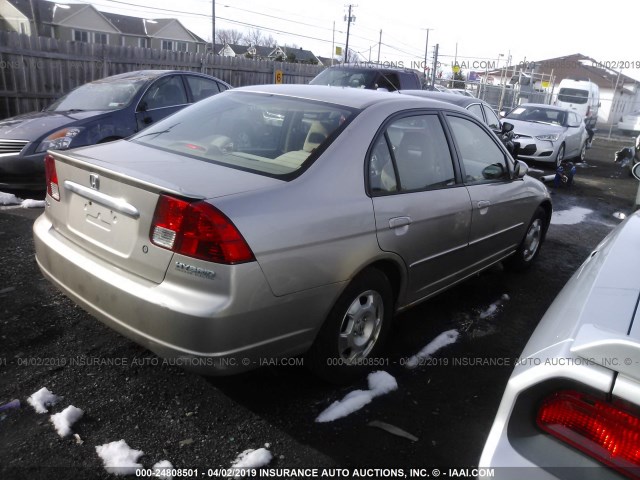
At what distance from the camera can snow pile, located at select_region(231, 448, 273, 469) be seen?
2.36 meters

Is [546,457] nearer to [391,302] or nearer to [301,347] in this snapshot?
[301,347]

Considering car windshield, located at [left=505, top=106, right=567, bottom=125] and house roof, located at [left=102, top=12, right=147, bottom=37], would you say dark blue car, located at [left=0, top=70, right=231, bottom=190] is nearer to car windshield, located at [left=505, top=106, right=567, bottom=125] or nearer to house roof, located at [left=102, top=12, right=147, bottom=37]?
car windshield, located at [left=505, top=106, right=567, bottom=125]

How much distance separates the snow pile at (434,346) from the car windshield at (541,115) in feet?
38.4

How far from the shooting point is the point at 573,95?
2564cm

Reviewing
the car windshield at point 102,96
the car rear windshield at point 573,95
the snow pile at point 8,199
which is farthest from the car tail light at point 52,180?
the car rear windshield at point 573,95

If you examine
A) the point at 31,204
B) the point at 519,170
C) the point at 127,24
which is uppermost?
the point at 127,24

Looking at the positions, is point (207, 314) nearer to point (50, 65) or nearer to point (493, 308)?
point (493, 308)

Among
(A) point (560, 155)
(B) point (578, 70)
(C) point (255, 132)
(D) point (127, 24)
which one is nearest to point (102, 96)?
(C) point (255, 132)

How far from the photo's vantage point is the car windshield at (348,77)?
1109cm

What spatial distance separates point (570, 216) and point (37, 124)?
795cm

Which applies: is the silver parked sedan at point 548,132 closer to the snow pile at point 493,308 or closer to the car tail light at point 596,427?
the snow pile at point 493,308

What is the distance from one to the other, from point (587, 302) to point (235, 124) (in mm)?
2296

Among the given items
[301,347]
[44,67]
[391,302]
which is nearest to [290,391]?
[301,347]

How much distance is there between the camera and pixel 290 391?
296cm
